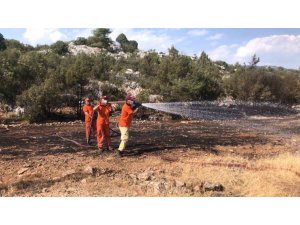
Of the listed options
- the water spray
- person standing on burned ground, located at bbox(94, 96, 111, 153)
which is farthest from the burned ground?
the water spray

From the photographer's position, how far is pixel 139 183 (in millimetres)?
8992

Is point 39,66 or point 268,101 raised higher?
point 39,66

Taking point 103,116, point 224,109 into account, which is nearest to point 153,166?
point 103,116

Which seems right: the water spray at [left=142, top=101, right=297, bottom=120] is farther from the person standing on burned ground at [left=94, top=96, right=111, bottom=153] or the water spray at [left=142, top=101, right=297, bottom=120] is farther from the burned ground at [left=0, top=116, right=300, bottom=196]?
the person standing on burned ground at [left=94, top=96, right=111, bottom=153]

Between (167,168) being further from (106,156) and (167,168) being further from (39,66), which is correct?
(39,66)

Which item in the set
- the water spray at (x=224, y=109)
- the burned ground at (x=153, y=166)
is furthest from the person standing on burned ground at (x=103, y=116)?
the water spray at (x=224, y=109)

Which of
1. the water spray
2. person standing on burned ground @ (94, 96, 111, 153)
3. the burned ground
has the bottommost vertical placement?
the water spray

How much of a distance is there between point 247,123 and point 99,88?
8.10 meters

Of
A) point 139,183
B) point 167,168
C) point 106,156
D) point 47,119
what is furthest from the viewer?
point 47,119

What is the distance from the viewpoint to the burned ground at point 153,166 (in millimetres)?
8602

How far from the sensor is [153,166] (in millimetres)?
Result: 10344

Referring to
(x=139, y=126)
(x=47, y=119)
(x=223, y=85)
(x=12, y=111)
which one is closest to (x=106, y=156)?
(x=139, y=126)

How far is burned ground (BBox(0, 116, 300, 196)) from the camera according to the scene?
8602mm

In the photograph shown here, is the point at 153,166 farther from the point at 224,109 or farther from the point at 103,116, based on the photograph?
the point at 224,109
